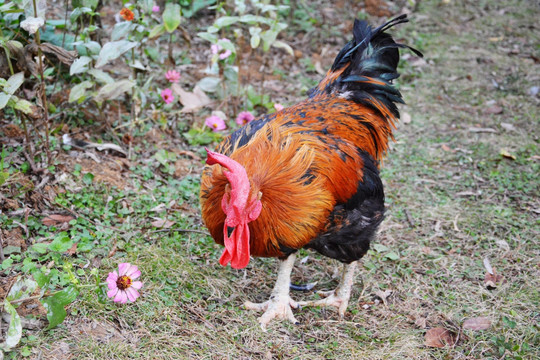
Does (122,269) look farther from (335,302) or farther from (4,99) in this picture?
(335,302)

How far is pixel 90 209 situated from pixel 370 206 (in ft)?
7.51

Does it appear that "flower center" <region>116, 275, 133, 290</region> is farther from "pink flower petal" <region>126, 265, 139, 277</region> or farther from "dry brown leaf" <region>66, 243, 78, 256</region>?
"dry brown leaf" <region>66, 243, 78, 256</region>

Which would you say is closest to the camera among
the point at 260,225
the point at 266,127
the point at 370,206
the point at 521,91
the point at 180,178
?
the point at 260,225

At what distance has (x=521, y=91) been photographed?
278 inches

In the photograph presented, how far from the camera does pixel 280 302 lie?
369 centimetres

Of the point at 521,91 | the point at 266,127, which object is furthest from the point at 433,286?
the point at 521,91

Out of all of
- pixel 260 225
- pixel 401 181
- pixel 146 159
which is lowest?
pixel 401 181

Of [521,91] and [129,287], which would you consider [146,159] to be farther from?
[521,91]

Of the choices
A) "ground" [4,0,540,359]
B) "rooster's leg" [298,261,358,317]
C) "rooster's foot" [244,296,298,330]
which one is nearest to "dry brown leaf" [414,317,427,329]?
"ground" [4,0,540,359]

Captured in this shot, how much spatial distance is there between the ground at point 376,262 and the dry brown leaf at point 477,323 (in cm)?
4

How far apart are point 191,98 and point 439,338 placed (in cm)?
376

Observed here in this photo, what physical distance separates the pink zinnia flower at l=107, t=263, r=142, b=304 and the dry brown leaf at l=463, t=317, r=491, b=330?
2.45 metres

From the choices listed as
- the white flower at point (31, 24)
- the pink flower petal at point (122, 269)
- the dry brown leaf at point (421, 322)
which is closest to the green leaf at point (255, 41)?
the white flower at point (31, 24)

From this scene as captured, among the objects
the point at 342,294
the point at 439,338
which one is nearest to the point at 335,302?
the point at 342,294
